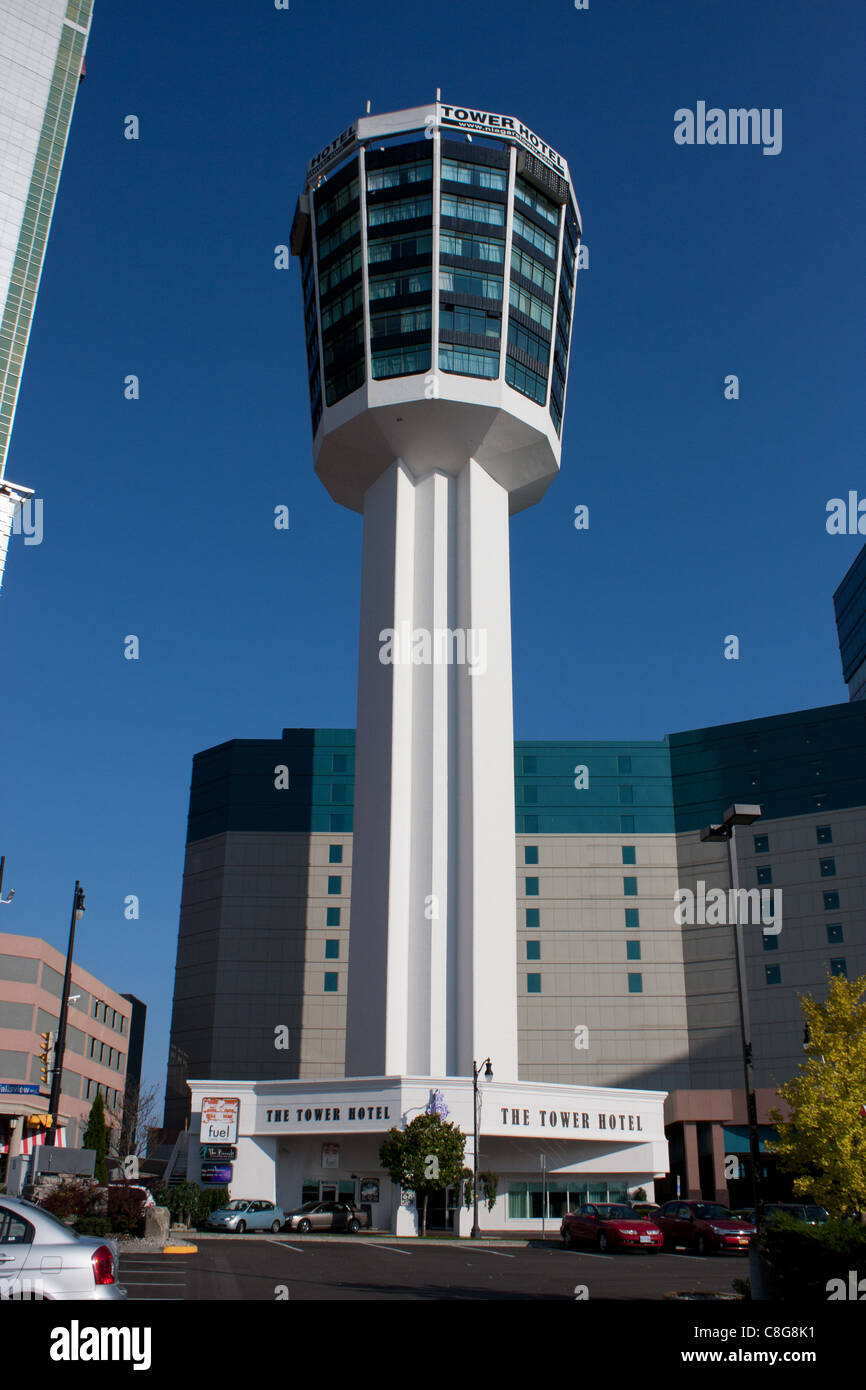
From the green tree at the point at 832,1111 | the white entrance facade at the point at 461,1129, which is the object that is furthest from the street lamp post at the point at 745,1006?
the white entrance facade at the point at 461,1129

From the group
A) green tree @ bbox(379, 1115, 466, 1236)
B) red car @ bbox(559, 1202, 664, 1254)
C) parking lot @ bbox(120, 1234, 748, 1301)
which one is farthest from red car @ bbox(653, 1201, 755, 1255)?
green tree @ bbox(379, 1115, 466, 1236)

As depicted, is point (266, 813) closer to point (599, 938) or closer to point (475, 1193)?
point (599, 938)

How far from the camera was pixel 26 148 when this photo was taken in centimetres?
7850

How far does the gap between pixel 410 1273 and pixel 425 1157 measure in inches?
890

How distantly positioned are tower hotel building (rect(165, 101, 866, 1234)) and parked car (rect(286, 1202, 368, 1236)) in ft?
6.61

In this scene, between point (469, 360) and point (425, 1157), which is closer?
point (425, 1157)

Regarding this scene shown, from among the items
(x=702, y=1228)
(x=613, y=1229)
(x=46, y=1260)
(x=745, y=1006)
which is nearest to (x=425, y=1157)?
(x=613, y=1229)

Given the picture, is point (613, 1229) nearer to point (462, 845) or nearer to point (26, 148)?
point (462, 845)

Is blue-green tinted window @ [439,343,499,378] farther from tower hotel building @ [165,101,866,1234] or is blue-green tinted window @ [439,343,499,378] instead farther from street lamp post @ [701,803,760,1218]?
street lamp post @ [701,803,760,1218]

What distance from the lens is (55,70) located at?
→ 83375 millimetres

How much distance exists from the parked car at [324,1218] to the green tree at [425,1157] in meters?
3.56
